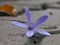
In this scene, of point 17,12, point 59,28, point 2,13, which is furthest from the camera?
point 17,12

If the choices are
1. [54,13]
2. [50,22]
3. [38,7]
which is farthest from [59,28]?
[38,7]

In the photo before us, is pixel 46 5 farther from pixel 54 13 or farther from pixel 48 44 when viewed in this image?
pixel 48 44

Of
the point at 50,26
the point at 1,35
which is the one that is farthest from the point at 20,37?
the point at 50,26

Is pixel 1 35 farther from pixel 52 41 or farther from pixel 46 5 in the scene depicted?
pixel 46 5

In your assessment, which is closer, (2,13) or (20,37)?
(20,37)

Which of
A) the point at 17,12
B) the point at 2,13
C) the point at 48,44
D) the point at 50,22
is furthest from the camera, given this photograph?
the point at 17,12

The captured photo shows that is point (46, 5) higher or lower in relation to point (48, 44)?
lower

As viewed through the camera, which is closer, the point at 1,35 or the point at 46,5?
the point at 1,35

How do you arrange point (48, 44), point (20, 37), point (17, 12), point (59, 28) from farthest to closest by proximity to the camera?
point (17, 12)
point (59, 28)
point (20, 37)
point (48, 44)

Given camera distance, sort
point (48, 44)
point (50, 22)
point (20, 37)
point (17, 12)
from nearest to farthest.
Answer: point (48, 44) < point (20, 37) < point (50, 22) < point (17, 12)
